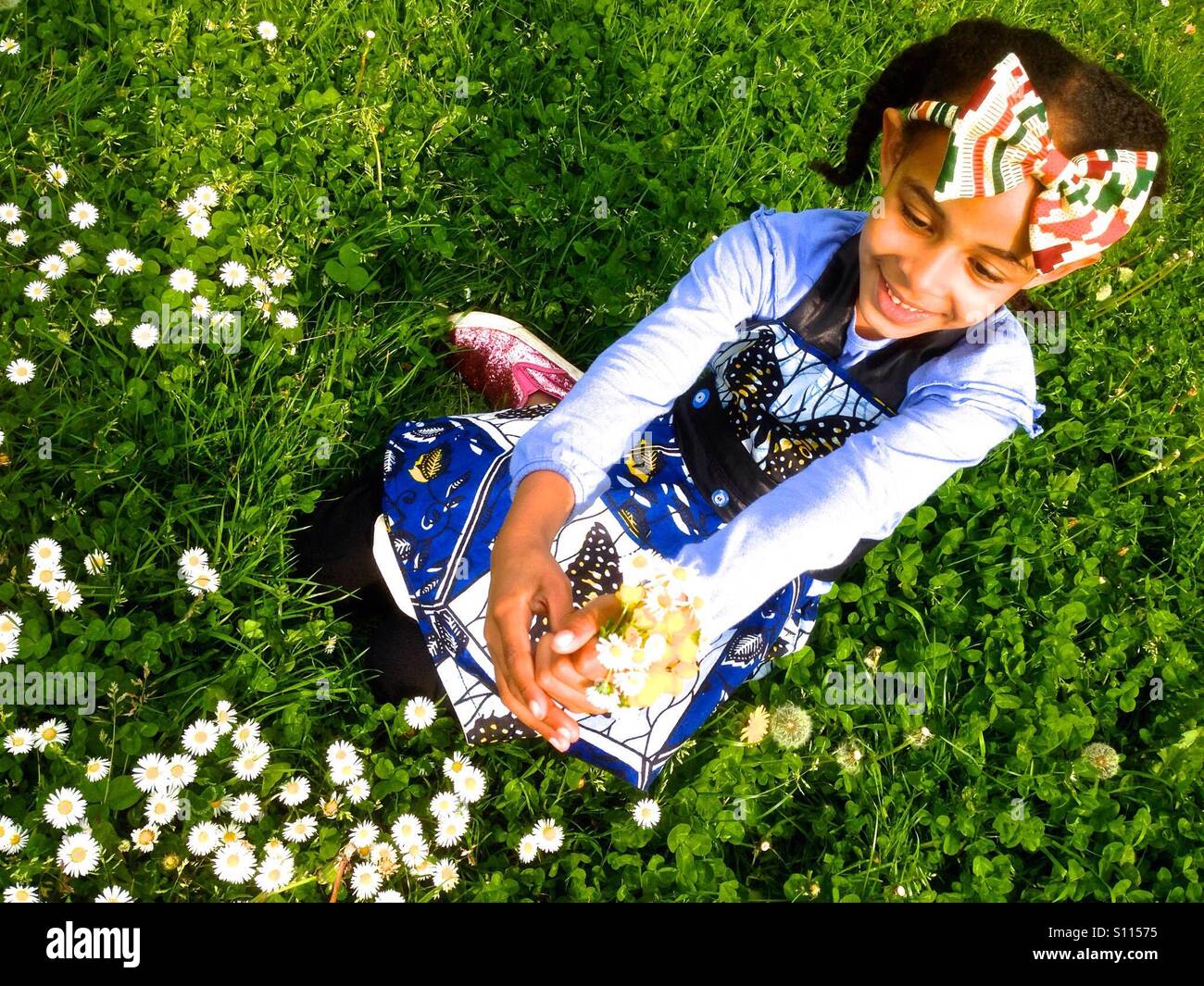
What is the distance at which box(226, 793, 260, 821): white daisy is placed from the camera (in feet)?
7.63

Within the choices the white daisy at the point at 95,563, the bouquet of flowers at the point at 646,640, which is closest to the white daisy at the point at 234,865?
the white daisy at the point at 95,563

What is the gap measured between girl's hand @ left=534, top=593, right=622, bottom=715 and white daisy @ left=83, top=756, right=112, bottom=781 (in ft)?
4.09

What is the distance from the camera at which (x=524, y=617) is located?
182 cm

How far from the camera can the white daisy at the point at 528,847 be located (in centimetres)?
257

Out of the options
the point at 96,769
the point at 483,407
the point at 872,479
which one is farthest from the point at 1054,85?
the point at 96,769

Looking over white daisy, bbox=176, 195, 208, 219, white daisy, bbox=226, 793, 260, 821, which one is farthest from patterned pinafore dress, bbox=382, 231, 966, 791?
white daisy, bbox=176, 195, 208, 219

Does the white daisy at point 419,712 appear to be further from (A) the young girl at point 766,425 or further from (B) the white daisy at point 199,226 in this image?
(B) the white daisy at point 199,226

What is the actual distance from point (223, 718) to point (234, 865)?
1.24 feet

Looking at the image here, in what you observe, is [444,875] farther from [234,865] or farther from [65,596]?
[65,596]

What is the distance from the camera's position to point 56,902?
2.11 meters

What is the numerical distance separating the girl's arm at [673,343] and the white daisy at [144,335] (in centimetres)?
137

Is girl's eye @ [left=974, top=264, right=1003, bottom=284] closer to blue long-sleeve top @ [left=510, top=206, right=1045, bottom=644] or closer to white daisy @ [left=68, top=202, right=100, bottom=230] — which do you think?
blue long-sleeve top @ [left=510, top=206, right=1045, bottom=644]
